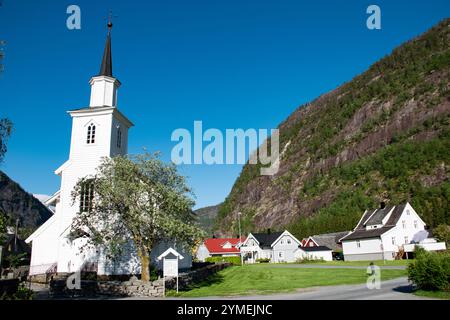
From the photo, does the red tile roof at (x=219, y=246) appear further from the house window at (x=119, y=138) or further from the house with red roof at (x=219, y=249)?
the house window at (x=119, y=138)

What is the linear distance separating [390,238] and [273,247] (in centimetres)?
2272

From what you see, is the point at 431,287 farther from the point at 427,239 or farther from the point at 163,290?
the point at 427,239

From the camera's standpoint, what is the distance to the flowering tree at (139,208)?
838 inches

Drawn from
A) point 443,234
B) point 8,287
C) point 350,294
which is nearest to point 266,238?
point 443,234

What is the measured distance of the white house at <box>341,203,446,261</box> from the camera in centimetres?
4991

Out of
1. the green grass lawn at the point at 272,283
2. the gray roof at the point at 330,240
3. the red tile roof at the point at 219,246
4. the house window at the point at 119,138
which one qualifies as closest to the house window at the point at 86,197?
the house window at the point at 119,138

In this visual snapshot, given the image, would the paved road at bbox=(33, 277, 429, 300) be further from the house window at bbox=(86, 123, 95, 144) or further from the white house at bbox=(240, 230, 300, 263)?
the white house at bbox=(240, 230, 300, 263)

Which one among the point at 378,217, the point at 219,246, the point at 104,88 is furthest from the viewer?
the point at 219,246

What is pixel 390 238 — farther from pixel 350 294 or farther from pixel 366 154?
pixel 366 154

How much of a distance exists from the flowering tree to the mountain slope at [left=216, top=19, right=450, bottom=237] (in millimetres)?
55759

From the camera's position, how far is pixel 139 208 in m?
21.5

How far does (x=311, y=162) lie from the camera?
14875 centimetres

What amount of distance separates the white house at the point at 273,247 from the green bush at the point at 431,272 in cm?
4925

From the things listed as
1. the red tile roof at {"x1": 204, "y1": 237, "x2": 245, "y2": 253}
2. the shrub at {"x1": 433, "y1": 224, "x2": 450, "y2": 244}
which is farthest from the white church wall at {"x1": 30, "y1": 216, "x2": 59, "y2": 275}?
the red tile roof at {"x1": 204, "y1": 237, "x2": 245, "y2": 253}
